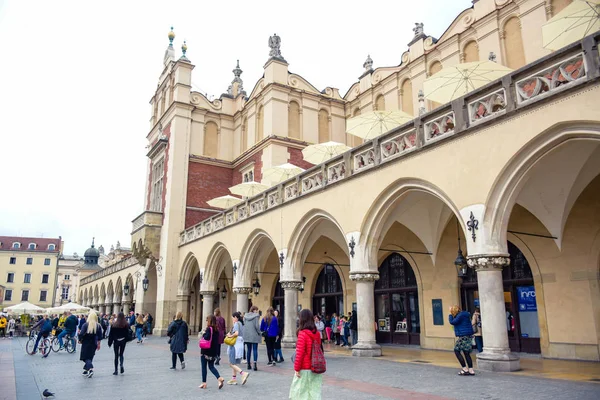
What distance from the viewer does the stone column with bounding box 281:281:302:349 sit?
16.4 metres

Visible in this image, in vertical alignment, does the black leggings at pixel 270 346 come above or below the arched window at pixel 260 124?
below

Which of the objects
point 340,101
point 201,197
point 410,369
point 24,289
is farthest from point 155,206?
point 24,289

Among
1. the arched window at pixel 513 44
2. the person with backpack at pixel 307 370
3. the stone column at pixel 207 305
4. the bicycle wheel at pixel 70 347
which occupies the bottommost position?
the bicycle wheel at pixel 70 347

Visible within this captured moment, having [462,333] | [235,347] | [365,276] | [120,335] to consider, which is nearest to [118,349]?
[120,335]

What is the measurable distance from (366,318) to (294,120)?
16.1 m

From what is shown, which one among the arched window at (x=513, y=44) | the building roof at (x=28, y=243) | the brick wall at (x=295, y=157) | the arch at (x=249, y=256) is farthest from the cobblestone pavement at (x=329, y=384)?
the building roof at (x=28, y=243)

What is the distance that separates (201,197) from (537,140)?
22411 mm

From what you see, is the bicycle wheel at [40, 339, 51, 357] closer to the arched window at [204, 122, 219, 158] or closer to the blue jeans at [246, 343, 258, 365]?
the blue jeans at [246, 343, 258, 365]

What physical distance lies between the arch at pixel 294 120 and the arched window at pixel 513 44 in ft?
39.3

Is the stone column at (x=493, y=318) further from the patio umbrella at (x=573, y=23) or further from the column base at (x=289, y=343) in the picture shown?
the column base at (x=289, y=343)

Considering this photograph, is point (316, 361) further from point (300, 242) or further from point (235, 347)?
point (300, 242)

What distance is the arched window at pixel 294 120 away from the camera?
26.8 meters

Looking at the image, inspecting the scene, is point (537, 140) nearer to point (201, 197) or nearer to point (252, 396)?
point (252, 396)

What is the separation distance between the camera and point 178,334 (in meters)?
11.1
